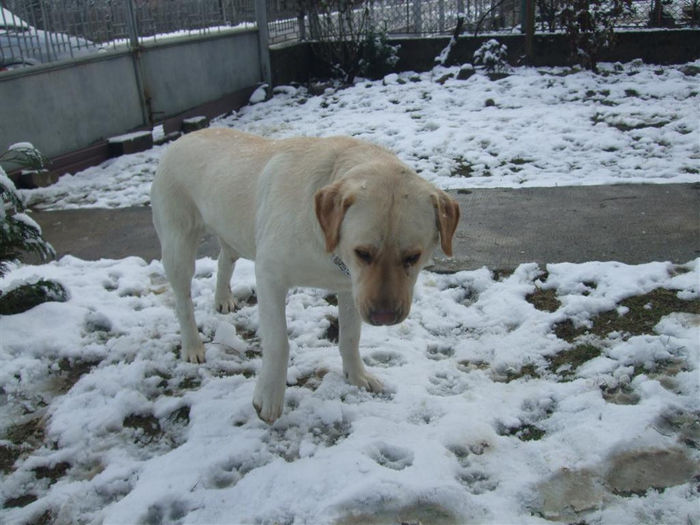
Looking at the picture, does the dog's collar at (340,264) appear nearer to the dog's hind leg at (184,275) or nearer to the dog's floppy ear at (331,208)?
the dog's floppy ear at (331,208)

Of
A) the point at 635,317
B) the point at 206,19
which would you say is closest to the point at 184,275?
the point at 635,317

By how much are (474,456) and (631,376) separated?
3.39ft

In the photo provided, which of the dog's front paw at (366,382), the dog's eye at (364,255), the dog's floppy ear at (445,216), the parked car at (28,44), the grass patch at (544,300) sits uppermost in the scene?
the parked car at (28,44)

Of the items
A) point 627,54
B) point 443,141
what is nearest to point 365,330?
point 443,141

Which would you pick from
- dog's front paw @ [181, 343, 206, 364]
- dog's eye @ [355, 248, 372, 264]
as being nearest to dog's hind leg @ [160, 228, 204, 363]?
dog's front paw @ [181, 343, 206, 364]

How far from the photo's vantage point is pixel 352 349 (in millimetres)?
3316

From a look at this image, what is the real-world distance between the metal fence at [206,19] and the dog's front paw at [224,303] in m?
4.88

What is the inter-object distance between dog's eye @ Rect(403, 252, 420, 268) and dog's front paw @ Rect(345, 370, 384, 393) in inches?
38.6

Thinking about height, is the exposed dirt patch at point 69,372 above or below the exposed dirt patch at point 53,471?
above

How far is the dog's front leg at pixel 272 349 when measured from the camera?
9.77 ft

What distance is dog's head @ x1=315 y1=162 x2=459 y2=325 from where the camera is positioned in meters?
2.47

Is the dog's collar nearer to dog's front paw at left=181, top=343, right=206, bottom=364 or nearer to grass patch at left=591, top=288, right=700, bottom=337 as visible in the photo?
dog's front paw at left=181, top=343, right=206, bottom=364

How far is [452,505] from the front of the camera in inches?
98.0

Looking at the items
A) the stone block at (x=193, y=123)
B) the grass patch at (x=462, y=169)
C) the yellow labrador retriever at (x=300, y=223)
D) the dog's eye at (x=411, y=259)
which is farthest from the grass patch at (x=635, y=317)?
the stone block at (x=193, y=123)
